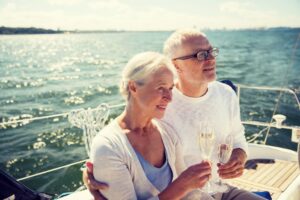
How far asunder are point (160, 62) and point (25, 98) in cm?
2063

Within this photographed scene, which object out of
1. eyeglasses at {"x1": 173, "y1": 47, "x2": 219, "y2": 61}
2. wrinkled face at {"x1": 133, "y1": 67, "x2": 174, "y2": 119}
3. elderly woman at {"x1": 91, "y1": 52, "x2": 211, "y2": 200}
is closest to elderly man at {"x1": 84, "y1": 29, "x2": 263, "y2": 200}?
eyeglasses at {"x1": 173, "y1": 47, "x2": 219, "y2": 61}

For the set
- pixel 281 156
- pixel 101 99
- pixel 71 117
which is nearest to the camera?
pixel 71 117

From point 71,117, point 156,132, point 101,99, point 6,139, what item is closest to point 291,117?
point 101,99

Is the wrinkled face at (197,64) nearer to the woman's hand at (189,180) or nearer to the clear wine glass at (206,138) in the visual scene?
the clear wine glass at (206,138)

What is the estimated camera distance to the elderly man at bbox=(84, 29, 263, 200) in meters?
2.06

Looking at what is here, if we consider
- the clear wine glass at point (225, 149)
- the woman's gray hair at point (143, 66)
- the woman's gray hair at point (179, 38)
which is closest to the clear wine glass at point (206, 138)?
the clear wine glass at point (225, 149)

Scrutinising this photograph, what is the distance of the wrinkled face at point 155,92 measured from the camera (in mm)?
1581

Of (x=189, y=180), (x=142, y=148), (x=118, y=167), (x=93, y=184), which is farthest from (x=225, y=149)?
(x=93, y=184)

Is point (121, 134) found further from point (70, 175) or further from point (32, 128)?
point (32, 128)

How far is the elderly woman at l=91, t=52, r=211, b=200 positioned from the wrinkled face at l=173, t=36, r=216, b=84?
50cm

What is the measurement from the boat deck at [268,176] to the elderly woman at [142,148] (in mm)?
1757

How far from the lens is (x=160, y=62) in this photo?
62.1 inches

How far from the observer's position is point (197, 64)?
2.10 meters

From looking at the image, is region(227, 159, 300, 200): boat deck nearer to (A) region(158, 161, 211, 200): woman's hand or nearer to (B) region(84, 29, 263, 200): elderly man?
(B) region(84, 29, 263, 200): elderly man
